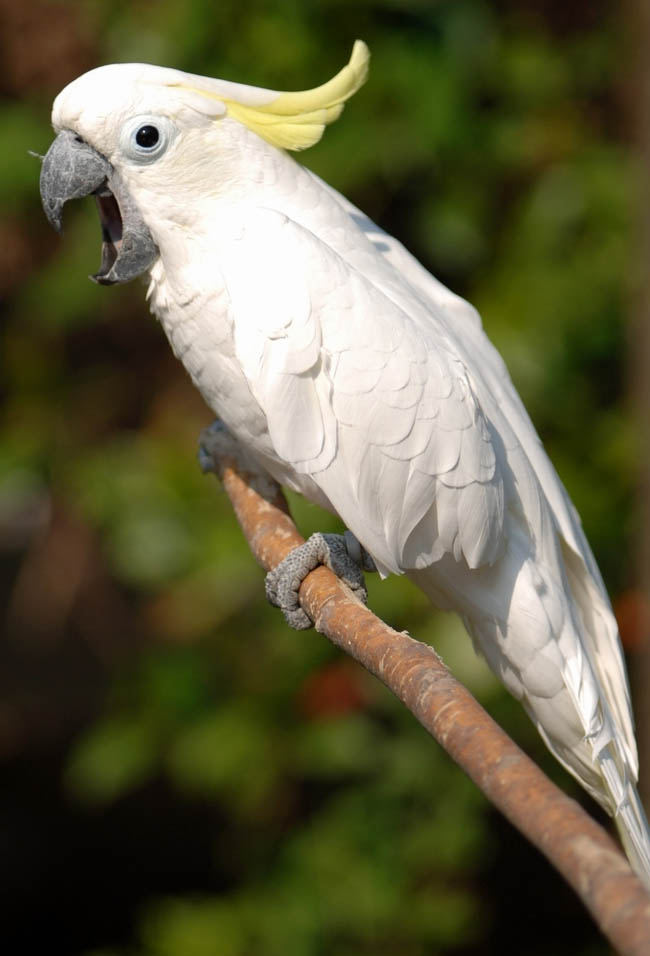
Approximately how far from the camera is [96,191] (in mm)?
1473

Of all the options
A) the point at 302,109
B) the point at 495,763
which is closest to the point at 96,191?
the point at 302,109

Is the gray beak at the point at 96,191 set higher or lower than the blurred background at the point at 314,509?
higher

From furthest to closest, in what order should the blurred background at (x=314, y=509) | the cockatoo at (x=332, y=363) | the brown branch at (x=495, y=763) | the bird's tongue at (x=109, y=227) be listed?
1. the blurred background at (x=314, y=509)
2. the bird's tongue at (x=109, y=227)
3. the cockatoo at (x=332, y=363)
4. the brown branch at (x=495, y=763)

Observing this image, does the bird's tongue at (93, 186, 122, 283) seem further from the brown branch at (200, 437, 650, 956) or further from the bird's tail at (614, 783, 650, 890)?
the bird's tail at (614, 783, 650, 890)

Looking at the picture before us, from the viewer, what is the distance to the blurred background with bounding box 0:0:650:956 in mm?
2248

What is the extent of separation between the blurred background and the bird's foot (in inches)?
21.6

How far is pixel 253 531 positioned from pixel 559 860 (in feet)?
2.88

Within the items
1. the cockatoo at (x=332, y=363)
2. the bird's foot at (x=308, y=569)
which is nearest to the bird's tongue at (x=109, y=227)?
the cockatoo at (x=332, y=363)

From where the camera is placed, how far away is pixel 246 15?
2316 millimetres

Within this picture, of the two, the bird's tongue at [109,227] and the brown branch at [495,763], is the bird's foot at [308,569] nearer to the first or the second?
the brown branch at [495,763]

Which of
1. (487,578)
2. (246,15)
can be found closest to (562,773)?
(487,578)

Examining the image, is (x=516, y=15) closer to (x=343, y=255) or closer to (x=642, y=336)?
(x=642, y=336)

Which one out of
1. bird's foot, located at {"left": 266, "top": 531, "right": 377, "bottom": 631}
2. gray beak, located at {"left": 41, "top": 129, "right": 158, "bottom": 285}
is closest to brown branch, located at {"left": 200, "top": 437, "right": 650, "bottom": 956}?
bird's foot, located at {"left": 266, "top": 531, "right": 377, "bottom": 631}

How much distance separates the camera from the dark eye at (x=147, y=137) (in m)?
1.41
